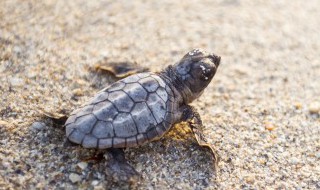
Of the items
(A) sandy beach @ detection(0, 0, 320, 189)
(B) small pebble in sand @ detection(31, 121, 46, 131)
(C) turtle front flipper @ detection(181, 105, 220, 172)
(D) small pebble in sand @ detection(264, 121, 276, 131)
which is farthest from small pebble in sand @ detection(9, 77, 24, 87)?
(D) small pebble in sand @ detection(264, 121, 276, 131)

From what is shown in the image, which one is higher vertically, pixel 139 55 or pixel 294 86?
pixel 139 55

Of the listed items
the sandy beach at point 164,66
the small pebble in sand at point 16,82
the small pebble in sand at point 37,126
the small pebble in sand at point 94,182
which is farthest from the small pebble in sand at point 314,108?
the small pebble in sand at point 16,82

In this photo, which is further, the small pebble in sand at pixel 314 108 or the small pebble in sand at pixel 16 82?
the small pebble in sand at pixel 314 108

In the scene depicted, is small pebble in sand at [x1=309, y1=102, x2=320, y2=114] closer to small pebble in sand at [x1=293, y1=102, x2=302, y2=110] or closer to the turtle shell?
small pebble in sand at [x1=293, y1=102, x2=302, y2=110]

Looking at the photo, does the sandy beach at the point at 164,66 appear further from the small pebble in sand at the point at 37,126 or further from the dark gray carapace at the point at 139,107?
the dark gray carapace at the point at 139,107

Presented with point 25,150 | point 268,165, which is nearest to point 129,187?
point 25,150

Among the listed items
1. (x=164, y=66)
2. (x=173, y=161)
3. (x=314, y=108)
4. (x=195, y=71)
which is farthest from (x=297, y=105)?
(x=173, y=161)

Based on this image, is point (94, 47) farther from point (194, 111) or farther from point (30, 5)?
point (194, 111)
